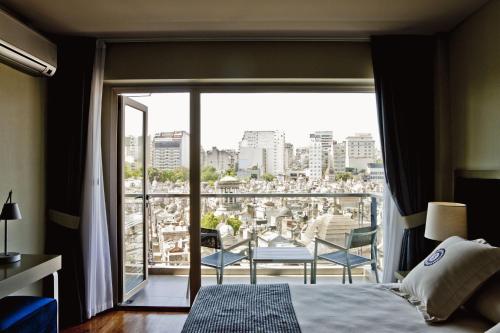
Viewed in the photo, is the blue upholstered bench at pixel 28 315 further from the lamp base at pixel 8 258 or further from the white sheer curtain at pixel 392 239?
the white sheer curtain at pixel 392 239

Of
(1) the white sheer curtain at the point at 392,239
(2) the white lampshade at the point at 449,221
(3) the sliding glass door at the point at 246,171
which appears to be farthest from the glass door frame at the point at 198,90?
(2) the white lampshade at the point at 449,221

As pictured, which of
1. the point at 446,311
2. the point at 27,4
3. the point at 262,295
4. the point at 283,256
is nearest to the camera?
the point at 446,311

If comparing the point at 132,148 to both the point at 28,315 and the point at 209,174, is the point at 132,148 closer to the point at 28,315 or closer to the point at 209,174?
the point at 209,174

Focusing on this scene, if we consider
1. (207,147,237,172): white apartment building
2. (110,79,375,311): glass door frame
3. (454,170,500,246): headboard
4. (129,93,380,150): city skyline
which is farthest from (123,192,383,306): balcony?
(454,170,500,246): headboard

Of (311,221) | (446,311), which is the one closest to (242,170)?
(311,221)

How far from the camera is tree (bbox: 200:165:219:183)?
325 centimetres

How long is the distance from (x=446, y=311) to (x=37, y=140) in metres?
3.19

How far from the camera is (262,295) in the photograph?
194 cm

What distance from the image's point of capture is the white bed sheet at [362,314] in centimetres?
153

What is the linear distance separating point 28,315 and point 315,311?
67.7 inches

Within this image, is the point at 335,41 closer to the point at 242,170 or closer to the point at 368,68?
the point at 368,68

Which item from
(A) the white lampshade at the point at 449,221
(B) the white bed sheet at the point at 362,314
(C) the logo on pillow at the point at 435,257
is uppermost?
(A) the white lampshade at the point at 449,221

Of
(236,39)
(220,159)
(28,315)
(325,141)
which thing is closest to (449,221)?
(325,141)

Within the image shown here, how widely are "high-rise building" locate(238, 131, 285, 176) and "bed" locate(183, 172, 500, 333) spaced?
4.69ft
